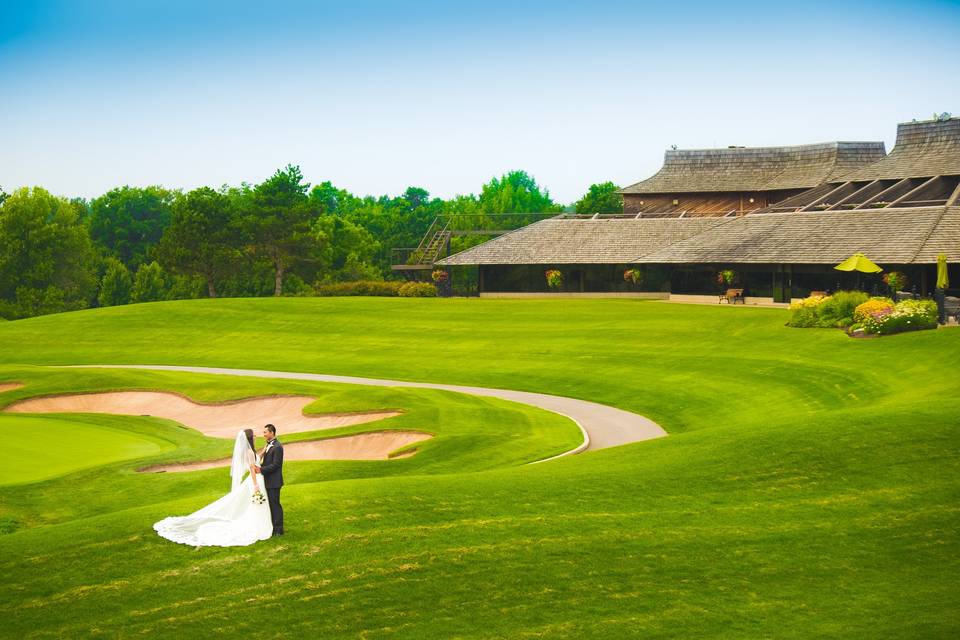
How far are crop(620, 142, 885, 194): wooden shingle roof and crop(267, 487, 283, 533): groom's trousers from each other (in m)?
79.3

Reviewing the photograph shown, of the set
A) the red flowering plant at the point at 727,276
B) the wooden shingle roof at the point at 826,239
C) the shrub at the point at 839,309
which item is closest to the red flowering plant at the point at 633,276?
the wooden shingle roof at the point at 826,239

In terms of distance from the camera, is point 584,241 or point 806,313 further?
point 584,241

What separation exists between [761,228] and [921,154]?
18404mm

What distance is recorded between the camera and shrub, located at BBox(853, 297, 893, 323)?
48.6 meters

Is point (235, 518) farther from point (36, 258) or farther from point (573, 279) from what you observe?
point (36, 258)

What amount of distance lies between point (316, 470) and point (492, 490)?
7.69m

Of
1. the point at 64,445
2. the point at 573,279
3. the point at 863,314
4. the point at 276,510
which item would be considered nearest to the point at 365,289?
the point at 573,279

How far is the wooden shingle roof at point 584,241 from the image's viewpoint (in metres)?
83.4

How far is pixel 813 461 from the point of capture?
23.5m

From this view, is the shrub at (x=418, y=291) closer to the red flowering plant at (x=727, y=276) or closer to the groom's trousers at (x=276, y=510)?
the red flowering plant at (x=727, y=276)

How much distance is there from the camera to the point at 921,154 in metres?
83.7

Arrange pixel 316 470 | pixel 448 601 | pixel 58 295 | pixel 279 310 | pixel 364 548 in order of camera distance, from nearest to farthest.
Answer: pixel 448 601, pixel 364 548, pixel 316 470, pixel 279 310, pixel 58 295

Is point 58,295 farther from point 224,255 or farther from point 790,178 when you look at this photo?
point 790,178

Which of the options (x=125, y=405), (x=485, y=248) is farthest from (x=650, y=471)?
(x=485, y=248)
